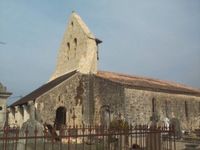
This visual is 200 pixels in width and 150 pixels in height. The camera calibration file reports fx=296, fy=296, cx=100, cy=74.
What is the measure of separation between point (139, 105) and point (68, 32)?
1207 cm

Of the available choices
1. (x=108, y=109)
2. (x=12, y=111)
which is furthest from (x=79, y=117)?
(x=12, y=111)

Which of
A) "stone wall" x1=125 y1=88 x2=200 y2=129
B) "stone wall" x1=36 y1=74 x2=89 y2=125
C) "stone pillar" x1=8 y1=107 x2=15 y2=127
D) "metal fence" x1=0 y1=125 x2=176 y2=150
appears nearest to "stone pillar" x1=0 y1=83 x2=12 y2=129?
"stone wall" x1=36 y1=74 x2=89 y2=125

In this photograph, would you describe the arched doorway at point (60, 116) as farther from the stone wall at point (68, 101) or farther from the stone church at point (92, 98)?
the stone wall at point (68, 101)

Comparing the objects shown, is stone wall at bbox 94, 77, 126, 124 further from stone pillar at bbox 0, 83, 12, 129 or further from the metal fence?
the metal fence

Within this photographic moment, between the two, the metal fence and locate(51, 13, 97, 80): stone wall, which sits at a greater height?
locate(51, 13, 97, 80): stone wall

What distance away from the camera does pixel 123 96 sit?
960 inches

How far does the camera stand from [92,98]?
2753 cm

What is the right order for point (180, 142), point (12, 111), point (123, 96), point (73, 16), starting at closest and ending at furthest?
point (180, 142)
point (123, 96)
point (12, 111)
point (73, 16)

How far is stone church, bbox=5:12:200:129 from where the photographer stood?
24.8 m

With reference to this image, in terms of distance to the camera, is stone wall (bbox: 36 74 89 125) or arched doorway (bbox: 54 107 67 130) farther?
arched doorway (bbox: 54 107 67 130)

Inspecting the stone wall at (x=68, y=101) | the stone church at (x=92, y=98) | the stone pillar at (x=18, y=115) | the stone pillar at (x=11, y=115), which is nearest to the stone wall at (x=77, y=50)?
the stone church at (x=92, y=98)

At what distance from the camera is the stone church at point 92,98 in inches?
977

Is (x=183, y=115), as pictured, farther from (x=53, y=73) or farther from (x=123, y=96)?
(x=53, y=73)

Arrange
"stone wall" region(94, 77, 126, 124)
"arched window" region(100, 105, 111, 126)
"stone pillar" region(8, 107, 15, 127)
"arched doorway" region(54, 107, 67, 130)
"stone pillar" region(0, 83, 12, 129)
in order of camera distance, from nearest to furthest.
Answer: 1. "stone pillar" region(0, 83, 12, 129)
2. "stone wall" region(94, 77, 126, 124)
3. "arched window" region(100, 105, 111, 126)
4. "arched doorway" region(54, 107, 67, 130)
5. "stone pillar" region(8, 107, 15, 127)
